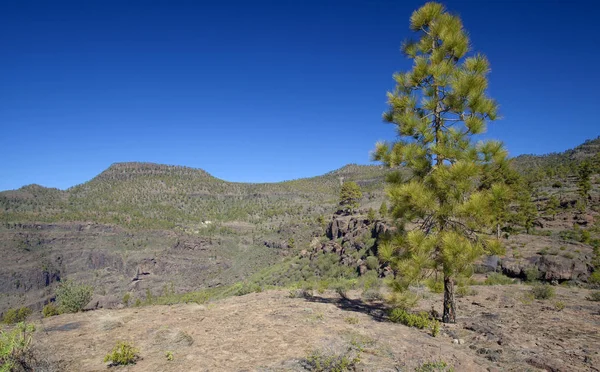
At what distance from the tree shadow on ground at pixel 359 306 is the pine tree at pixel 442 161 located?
1.40m

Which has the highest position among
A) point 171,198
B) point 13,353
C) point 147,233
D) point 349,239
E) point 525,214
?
point 171,198

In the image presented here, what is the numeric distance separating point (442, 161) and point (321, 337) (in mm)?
5080

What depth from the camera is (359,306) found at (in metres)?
10.1

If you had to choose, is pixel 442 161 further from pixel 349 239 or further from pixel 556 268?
pixel 349 239

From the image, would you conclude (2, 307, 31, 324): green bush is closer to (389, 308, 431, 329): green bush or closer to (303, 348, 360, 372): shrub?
(303, 348, 360, 372): shrub

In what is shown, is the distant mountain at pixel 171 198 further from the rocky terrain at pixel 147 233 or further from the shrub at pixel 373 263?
the shrub at pixel 373 263

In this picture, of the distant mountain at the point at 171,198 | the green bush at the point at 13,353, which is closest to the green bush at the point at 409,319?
the green bush at the point at 13,353

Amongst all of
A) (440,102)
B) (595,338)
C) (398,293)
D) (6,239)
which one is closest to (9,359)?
(398,293)

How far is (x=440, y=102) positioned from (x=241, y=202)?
146 m

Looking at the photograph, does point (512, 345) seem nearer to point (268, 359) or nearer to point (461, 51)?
point (268, 359)

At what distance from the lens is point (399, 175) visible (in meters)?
8.55

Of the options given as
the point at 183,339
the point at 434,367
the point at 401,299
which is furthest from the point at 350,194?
the point at 434,367

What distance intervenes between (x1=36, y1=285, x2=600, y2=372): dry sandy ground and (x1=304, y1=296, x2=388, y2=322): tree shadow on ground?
7cm

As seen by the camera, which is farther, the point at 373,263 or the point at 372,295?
the point at 373,263
